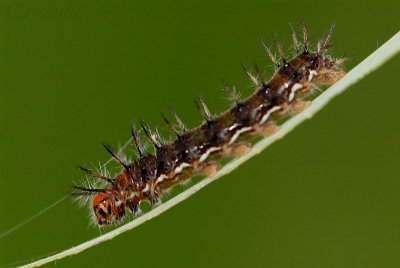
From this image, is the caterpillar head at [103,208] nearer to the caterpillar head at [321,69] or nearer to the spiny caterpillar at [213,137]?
the spiny caterpillar at [213,137]

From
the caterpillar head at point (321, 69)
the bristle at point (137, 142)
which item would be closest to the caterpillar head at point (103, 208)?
the bristle at point (137, 142)

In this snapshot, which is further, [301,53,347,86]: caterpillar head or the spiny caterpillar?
[301,53,347,86]: caterpillar head

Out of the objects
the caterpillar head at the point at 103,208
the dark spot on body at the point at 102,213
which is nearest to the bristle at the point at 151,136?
the caterpillar head at the point at 103,208

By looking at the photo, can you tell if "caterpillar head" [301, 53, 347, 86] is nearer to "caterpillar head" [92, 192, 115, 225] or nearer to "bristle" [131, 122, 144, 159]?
"bristle" [131, 122, 144, 159]

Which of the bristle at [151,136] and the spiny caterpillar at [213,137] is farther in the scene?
the bristle at [151,136]

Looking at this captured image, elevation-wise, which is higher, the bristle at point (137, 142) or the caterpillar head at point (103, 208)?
the bristle at point (137, 142)

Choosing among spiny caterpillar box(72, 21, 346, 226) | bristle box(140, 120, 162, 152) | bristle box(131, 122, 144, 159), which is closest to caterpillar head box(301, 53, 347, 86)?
spiny caterpillar box(72, 21, 346, 226)

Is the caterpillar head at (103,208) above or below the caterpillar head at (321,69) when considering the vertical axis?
below

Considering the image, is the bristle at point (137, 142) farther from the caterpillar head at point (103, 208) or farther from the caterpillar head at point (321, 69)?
the caterpillar head at point (321, 69)

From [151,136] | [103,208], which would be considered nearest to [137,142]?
[151,136]

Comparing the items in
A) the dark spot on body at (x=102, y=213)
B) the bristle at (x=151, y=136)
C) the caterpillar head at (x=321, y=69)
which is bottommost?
the dark spot on body at (x=102, y=213)
